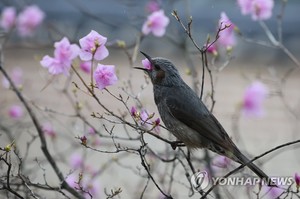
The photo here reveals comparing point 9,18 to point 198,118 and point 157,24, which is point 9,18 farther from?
point 198,118

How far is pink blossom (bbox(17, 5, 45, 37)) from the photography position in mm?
5516

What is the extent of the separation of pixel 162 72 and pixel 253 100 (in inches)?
24.3

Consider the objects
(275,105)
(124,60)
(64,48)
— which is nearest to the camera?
(64,48)

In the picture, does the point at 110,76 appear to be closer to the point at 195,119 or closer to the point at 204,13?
the point at 195,119

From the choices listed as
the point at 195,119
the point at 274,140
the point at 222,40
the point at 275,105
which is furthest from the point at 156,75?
the point at 275,105

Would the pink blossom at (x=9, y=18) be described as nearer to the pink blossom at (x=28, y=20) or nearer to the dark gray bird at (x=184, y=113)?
the pink blossom at (x=28, y=20)

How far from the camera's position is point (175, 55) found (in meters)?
11.6

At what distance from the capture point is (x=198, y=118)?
354 cm

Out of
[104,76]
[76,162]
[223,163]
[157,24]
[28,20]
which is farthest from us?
[28,20]

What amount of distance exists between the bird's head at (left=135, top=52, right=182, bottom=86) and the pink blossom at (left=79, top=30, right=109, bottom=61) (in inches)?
13.2

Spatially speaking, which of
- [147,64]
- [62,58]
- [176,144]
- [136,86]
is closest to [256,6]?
[147,64]

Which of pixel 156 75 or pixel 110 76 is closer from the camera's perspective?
pixel 110 76

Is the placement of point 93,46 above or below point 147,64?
below

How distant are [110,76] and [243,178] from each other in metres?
1.04
